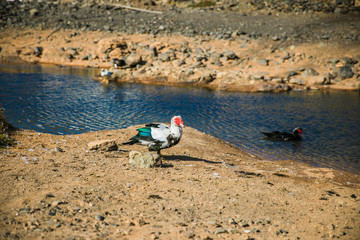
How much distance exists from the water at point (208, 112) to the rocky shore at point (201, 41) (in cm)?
329

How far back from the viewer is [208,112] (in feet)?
69.7

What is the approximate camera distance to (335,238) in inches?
238

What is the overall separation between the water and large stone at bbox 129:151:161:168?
6.69m

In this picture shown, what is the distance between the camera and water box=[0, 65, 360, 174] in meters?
15.4

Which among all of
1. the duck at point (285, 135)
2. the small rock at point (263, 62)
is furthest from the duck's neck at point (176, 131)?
the small rock at point (263, 62)

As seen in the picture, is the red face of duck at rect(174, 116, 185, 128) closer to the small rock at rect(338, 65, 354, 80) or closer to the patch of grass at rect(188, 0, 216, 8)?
the small rock at rect(338, 65, 354, 80)

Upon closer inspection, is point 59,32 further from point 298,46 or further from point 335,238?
point 335,238

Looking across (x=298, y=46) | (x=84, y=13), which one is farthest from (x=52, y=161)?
(x=84, y=13)

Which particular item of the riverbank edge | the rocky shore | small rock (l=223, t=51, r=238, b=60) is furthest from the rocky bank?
small rock (l=223, t=51, r=238, b=60)

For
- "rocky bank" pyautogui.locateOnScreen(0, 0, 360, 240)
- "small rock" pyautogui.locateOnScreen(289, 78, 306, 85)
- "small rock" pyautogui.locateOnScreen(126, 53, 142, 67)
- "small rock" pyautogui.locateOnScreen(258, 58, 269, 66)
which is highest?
"small rock" pyautogui.locateOnScreen(258, 58, 269, 66)

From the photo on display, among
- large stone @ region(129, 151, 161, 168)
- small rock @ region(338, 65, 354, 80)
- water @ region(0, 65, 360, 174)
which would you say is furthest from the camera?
small rock @ region(338, 65, 354, 80)

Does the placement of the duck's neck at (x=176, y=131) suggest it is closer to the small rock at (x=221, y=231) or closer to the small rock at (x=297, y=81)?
the small rock at (x=221, y=231)

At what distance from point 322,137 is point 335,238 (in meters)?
11.8

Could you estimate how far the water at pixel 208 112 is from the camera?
15.4 metres
